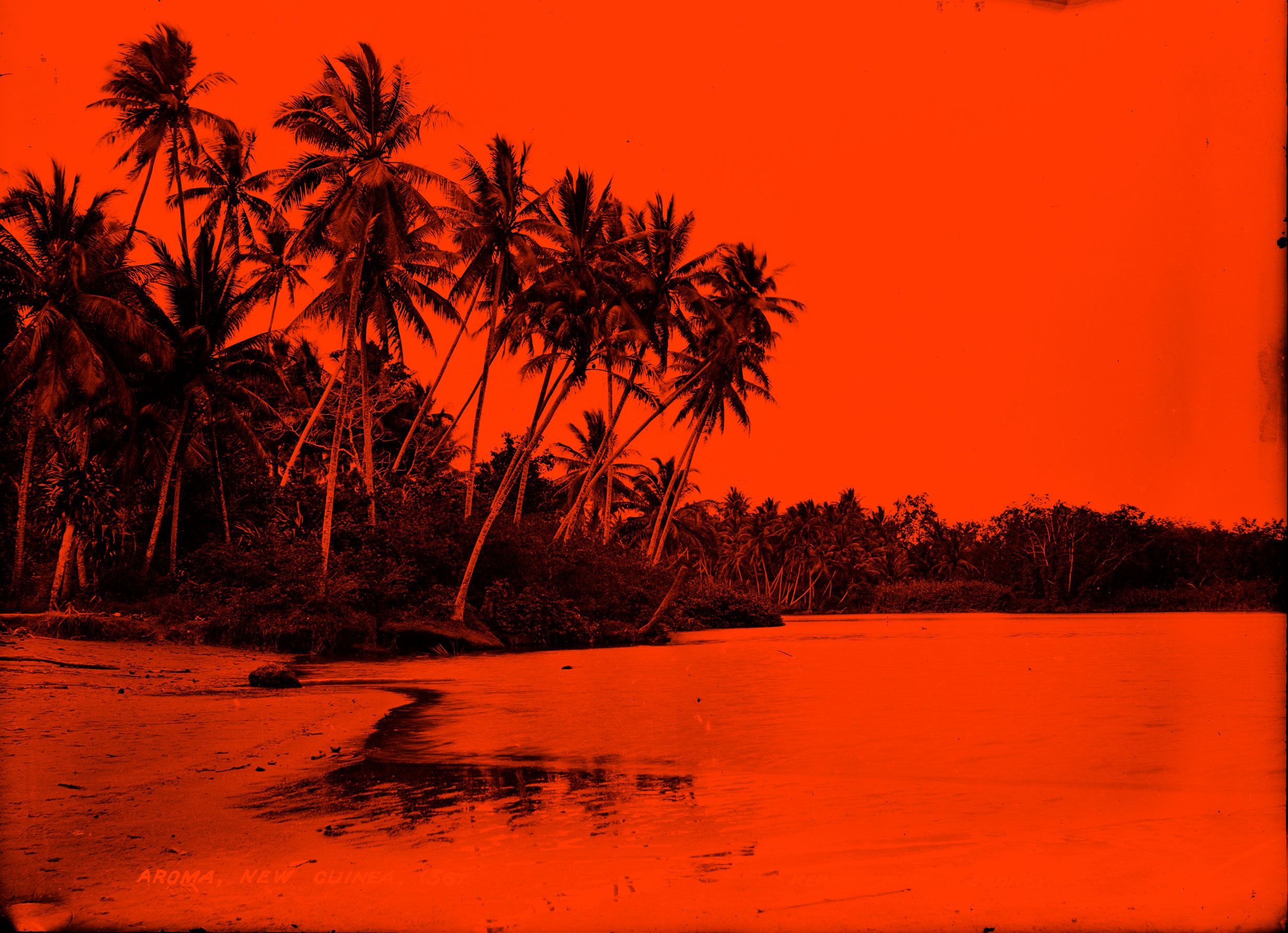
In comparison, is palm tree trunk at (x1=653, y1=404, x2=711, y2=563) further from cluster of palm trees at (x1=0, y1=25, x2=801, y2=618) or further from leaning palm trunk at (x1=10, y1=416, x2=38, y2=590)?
leaning palm trunk at (x1=10, y1=416, x2=38, y2=590)

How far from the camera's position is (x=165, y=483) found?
894 inches

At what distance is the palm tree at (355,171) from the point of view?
21188 mm

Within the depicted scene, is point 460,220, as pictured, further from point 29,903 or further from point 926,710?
point 29,903

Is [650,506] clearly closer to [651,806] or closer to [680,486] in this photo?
[680,486]

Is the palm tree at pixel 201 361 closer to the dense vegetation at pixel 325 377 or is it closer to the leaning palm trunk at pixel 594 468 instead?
the dense vegetation at pixel 325 377

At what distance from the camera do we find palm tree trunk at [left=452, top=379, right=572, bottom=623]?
23.4 m

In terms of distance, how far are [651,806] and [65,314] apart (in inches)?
750

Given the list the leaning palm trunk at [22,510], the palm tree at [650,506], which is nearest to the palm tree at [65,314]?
the leaning palm trunk at [22,510]

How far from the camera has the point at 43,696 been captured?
9.62 m

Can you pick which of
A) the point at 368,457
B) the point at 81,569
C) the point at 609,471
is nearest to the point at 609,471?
the point at 609,471

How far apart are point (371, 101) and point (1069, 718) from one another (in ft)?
65.1

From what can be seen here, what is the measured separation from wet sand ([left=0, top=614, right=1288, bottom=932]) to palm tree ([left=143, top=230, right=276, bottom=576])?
12209mm

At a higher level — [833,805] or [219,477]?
[219,477]

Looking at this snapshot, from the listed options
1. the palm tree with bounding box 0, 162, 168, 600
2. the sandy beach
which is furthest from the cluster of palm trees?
the sandy beach
